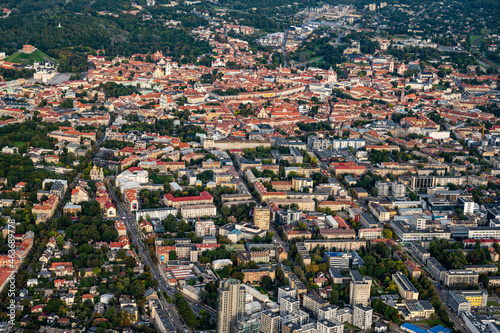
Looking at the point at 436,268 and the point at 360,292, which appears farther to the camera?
the point at 436,268

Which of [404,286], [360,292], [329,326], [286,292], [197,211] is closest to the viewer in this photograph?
[329,326]

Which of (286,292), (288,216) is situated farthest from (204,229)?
(286,292)

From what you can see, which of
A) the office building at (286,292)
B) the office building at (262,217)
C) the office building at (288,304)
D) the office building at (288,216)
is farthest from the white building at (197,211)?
the office building at (288,304)

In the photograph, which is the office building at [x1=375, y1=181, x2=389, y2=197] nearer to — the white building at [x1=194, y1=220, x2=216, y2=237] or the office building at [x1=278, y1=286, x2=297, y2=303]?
the white building at [x1=194, y1=220, x2=216, y2=237]

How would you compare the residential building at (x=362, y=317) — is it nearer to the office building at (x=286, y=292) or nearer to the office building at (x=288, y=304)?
the office building at (x=288, y=304)

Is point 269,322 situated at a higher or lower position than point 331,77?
lower

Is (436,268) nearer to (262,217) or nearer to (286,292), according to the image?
(286,292)
